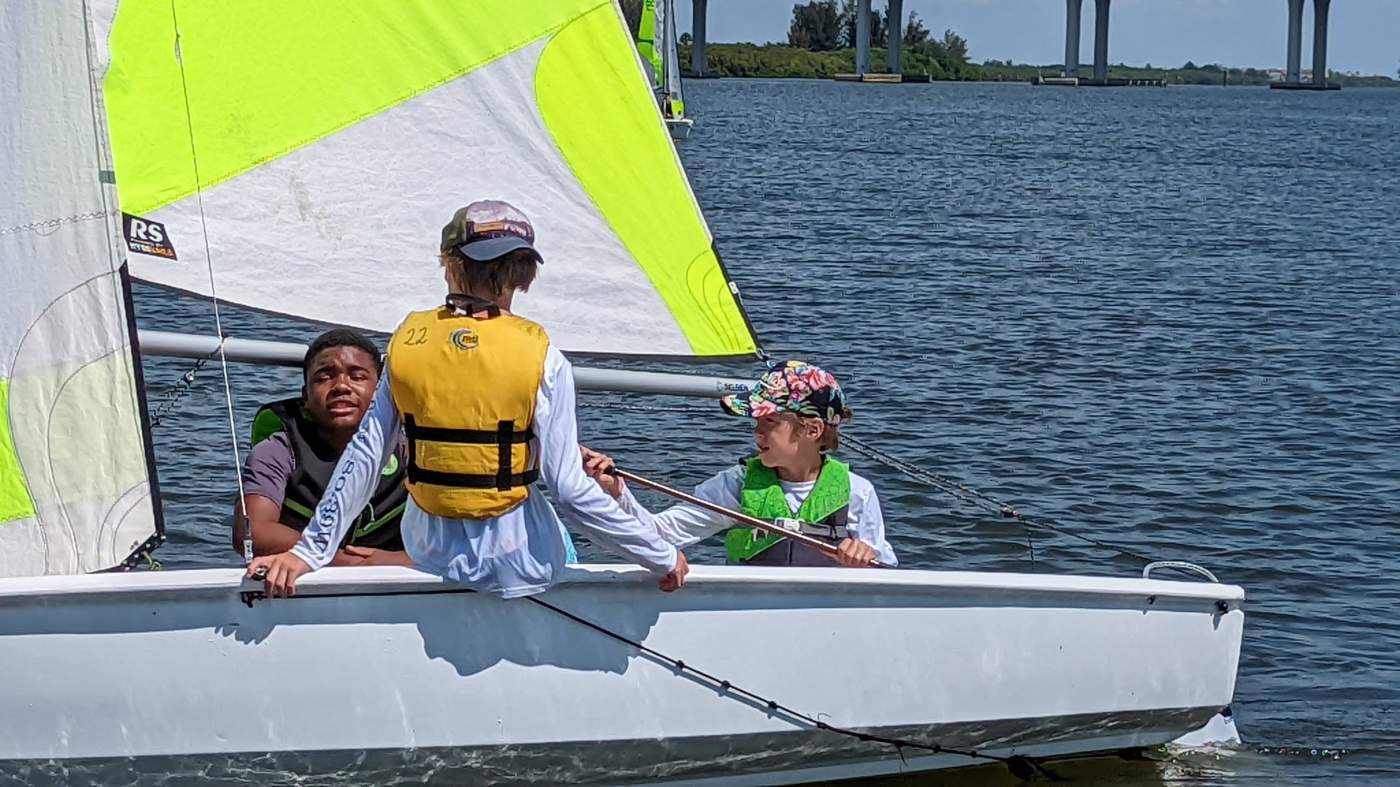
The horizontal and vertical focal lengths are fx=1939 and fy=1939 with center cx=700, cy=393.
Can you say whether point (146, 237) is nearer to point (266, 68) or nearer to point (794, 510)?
point (266, 68)

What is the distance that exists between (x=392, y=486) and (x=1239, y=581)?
3727 mm

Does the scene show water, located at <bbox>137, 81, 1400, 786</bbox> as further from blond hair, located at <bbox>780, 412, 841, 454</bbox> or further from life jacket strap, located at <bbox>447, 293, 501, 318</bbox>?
life jacket strap, located at <bbox>447, 293, 501, 318</bbox>

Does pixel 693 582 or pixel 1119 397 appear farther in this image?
pixel 1119 397

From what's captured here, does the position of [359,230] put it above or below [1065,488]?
above

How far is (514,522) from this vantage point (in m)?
3.60

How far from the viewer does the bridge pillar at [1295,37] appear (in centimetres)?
9700

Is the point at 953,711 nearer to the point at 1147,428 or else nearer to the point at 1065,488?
the point at 1065,488

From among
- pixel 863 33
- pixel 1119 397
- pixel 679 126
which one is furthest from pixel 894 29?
pixel 1119 397

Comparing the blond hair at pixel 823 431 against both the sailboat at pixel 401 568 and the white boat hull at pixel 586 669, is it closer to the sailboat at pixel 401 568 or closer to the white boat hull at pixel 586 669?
the sailboat at pixel 401 568

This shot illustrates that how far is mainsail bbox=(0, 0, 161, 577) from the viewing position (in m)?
3.57

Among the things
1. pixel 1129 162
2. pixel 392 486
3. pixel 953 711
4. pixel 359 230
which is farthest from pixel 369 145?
pixel 1129 162

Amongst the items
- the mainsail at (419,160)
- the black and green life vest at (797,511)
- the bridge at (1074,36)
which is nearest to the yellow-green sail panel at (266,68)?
the mainsail at (419,160)

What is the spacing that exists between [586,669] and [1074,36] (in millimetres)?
98336

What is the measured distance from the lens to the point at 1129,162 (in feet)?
111
